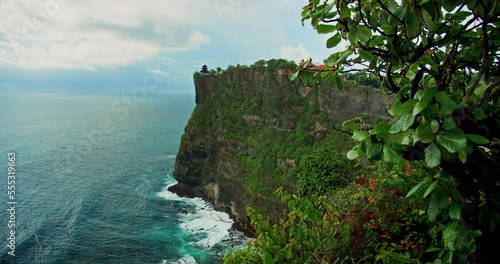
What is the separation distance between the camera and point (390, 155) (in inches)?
92.0

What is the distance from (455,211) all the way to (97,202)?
43.2 metres

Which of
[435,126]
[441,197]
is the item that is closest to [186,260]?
[441,197]

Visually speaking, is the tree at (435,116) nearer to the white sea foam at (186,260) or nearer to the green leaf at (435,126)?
the green leaf at (435,126)

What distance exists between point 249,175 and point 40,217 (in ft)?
74.2

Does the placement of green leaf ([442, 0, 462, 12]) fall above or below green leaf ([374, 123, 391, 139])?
above

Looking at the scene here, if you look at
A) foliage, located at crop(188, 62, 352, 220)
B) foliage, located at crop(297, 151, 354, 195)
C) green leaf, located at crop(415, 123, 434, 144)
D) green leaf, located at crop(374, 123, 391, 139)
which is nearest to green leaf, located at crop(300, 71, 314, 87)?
green leaf, located at crop(374, 123, 391, 139)

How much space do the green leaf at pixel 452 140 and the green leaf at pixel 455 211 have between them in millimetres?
639

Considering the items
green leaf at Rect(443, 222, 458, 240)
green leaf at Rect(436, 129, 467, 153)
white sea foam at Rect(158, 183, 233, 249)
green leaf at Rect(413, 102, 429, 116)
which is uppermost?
green leaf at Rect(413, 102, 429, 116)

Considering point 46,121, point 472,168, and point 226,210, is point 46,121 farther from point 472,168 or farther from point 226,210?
point 472,168

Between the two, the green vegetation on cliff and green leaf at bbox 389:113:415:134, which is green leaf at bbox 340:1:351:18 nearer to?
the green vegetation on cliff

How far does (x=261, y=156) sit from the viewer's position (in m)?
40.2

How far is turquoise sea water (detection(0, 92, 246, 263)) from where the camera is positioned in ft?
99.6

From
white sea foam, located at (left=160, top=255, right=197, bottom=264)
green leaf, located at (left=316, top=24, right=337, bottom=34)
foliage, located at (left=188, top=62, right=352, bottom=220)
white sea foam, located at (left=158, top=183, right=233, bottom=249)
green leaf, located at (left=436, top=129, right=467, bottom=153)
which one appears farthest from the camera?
foliage, located at (left=188, top=62, right=352, bottom=220)

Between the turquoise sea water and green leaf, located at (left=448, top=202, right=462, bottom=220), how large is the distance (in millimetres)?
13820
